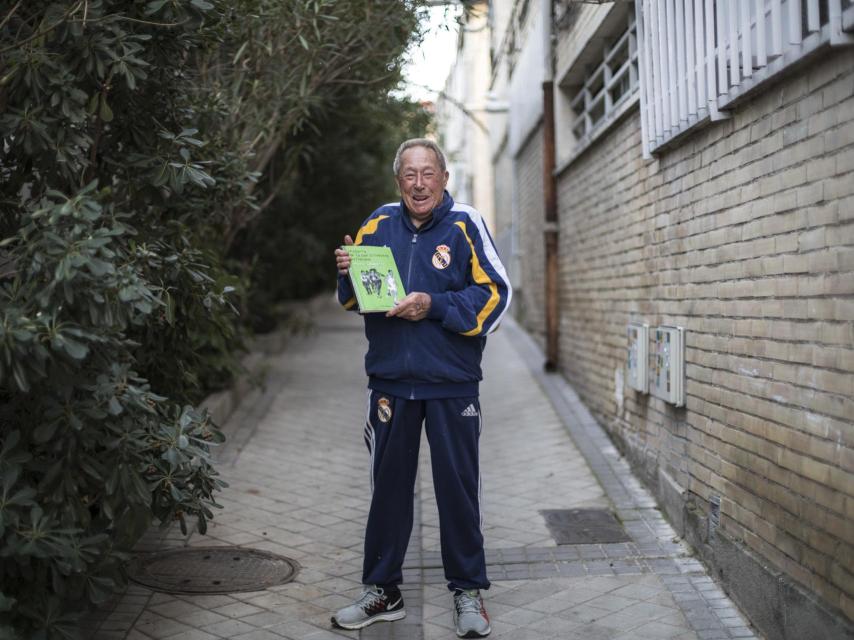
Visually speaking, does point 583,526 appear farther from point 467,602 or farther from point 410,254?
point 410,254

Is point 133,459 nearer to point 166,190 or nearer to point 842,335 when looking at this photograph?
point 166,190

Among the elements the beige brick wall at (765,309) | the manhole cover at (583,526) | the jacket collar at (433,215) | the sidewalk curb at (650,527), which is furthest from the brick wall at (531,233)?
the jacket collar at (433,215)

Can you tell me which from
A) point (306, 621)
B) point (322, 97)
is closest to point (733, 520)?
point (306, 621)

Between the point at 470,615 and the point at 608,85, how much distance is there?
17.8ft

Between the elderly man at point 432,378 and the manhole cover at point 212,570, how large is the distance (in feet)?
2.65

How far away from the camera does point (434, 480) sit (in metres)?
4.57

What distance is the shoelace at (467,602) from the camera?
4.58 m

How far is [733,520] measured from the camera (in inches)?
191

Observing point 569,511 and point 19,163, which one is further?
point 569,511

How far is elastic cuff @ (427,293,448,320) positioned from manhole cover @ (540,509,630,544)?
2.07 m

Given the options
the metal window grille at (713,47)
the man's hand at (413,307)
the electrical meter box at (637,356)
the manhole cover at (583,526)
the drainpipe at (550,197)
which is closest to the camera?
the metal window grille at (713,47)

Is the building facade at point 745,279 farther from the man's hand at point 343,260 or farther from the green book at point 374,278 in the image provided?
the man's hand at point 343,260

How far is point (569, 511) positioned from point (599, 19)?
4.13 metres

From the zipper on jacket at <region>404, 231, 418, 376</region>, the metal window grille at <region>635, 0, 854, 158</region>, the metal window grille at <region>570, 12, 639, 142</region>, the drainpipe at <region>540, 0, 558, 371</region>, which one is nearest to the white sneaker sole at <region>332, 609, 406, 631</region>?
the zipper on jacket at <region>404, 231, 418, 376</region>
